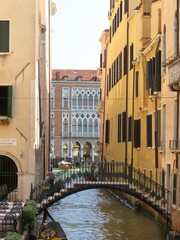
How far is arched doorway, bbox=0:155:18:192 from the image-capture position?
2655 centimetres

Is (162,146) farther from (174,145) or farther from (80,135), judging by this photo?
(80,135)

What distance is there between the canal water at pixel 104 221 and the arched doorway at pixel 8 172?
2725 mm

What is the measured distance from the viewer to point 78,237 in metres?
24.3

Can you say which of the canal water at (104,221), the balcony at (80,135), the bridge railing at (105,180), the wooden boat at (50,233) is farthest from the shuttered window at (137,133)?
the balcony at (80,135)

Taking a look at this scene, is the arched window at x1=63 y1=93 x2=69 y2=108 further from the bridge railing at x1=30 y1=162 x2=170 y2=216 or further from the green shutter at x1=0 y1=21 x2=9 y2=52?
the green shutter at x1=0 y1=21 x2=9 y2=52

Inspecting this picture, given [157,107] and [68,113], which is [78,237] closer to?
[157,107]

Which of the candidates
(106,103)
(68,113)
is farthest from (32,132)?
(68,113)

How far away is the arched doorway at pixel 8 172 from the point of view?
87.1 ft

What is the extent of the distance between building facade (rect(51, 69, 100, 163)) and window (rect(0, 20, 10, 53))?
6805 cm

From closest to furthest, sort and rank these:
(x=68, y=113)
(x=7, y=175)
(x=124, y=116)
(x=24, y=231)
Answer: (x=24, y=231), (x=7, y=175), (x=124, y=116), (x=68, y=113)

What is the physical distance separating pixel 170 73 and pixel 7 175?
28.5ft

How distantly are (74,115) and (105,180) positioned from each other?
67639mm

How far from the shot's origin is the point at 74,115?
309ft

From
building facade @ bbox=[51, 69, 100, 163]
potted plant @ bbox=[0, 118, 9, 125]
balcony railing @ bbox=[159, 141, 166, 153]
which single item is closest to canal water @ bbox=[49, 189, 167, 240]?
balcony railing @ bbox=[159, 141, 166, 153]
